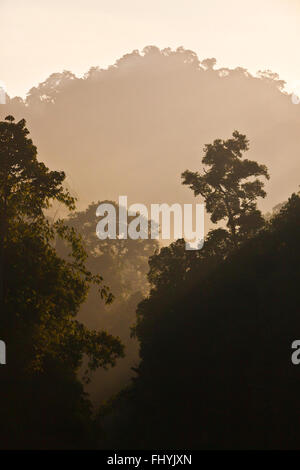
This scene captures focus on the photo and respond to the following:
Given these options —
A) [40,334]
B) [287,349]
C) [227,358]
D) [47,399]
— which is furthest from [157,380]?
[40,334]

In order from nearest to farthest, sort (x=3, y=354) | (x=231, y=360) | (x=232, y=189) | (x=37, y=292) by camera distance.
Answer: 1. (x=37, y=292)
2. (x=3, y=354)
3. (x=231, y=360)
4. (x=232, y=189)

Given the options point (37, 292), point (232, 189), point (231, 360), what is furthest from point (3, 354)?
point (232, 189)

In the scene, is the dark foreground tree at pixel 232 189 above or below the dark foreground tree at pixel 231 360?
above

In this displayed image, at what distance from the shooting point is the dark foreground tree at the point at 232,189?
2811 cm

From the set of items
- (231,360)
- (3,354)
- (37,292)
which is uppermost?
(37,292)

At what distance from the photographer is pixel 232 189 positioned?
28500 millimetres

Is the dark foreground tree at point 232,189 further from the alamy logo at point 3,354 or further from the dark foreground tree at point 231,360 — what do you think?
the alamy logo at point 3,354

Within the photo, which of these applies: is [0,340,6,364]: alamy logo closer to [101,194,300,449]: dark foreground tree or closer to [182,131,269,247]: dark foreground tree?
[101,194,300,449]: dark foreground tree

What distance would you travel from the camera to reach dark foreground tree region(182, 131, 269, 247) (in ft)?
92.2

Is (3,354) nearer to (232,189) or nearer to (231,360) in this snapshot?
(231,360)

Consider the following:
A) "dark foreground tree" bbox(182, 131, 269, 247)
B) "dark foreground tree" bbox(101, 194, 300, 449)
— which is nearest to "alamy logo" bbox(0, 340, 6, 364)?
"dark foreground tree" bbox(101, 194, 300, 449)

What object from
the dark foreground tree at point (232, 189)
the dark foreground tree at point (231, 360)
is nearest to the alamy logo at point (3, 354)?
the dark foreground tree at point (231, 360)

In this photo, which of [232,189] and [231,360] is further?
[232,189]

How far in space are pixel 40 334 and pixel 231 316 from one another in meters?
11.7
